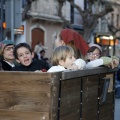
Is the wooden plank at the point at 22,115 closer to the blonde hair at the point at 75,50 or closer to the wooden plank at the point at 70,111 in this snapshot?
the wooden plank at the point at 70,111

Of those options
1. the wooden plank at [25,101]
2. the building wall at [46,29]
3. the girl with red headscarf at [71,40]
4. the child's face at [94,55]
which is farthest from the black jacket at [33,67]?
the building wall at [46,29]

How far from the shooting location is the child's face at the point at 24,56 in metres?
5.21

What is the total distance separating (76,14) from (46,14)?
266 inches

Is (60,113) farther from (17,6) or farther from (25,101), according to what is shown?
(17,6)

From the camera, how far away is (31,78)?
12.8ft

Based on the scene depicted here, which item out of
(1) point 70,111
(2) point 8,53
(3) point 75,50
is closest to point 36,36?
(2) point 8,53

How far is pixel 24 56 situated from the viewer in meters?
5.25

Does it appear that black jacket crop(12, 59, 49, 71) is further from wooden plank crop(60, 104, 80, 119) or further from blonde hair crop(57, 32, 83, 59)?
wooden plank crop(60, 104, 80, 119)

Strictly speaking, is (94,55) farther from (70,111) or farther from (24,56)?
(70,111)

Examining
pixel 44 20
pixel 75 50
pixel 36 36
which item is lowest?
pixel 75 50

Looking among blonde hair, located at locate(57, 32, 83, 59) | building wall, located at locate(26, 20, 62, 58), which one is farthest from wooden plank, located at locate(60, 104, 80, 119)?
building wall, located at locate(26, 20, 62, 58)

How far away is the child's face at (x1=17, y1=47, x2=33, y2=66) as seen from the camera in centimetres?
521

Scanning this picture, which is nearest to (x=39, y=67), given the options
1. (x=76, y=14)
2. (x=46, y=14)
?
(x=46, y=14)

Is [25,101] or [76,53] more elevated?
[76,53]
